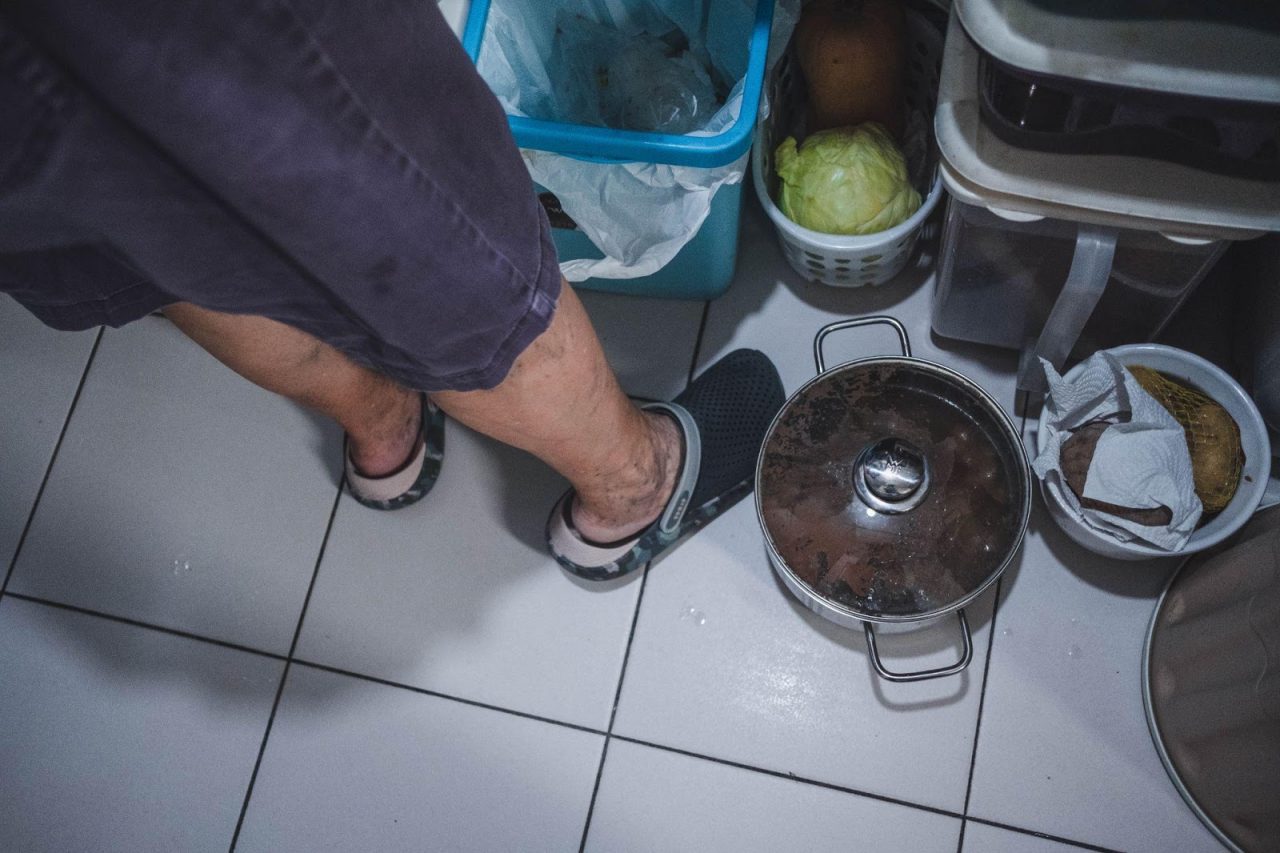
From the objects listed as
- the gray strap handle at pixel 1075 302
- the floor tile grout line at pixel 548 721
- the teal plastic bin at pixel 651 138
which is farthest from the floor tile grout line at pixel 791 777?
the teal plastic bin at pixel 651 138

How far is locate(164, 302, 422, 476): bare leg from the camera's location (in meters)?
0.69

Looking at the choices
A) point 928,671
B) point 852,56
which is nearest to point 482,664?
point 928,671

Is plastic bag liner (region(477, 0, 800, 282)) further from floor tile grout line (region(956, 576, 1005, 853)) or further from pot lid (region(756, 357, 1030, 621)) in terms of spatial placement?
floor tile grout line (region(956, 576, 1005, 853))

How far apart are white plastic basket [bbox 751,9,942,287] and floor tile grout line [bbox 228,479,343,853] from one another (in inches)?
20.5

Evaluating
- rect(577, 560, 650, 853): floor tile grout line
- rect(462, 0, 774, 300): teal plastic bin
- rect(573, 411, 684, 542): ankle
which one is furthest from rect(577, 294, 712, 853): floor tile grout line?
rect(462, 0, 774, 300): teal plastic bin

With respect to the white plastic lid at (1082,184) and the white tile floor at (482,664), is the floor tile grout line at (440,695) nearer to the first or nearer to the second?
the white tile floor at (482,664)

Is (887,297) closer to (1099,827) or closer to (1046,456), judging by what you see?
(1046,456)

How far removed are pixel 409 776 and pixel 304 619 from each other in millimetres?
188

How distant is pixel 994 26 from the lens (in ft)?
1.88

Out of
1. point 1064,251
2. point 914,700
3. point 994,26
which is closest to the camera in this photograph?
point 994,26

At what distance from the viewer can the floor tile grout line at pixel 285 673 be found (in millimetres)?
965

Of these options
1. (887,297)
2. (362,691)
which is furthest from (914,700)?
(362,691)

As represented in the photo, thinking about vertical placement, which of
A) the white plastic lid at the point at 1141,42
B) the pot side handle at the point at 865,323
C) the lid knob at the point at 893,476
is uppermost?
the white plastic lid at the point at 1141,42

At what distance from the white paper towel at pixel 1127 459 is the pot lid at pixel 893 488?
5 cm
